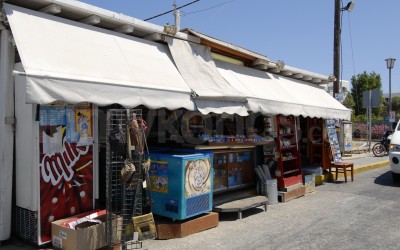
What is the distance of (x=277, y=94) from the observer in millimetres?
8258

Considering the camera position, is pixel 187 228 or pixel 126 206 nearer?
pixel 126 206

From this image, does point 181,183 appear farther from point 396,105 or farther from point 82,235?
point 396,105

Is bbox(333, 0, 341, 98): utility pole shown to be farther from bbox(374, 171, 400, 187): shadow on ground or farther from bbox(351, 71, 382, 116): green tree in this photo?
bbox(351, 71, 382, 116): green tree

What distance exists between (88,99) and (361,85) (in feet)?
144

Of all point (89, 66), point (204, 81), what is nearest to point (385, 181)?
point (204, 81)

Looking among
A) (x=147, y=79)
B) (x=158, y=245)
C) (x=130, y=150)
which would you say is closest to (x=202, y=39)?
(x=147, y=79)

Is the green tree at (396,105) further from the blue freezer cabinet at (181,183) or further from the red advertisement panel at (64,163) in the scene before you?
the red advertisement panel at (64,163)

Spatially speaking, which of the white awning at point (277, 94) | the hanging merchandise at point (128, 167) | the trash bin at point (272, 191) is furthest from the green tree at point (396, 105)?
the hanging merchandise at point (128, 167)

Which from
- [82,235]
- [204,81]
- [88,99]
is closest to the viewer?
[88,99]

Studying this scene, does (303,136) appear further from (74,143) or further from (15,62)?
(15,62)

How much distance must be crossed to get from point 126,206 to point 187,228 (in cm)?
109

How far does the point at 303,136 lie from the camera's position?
37.9 feet

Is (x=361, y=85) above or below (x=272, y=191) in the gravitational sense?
above

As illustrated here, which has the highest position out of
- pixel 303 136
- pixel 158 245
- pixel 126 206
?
pixel 303 136
